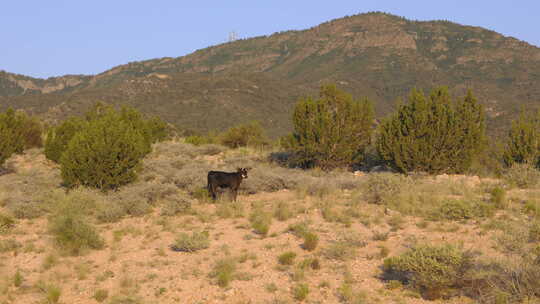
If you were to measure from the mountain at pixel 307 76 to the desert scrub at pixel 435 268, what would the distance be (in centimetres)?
4269

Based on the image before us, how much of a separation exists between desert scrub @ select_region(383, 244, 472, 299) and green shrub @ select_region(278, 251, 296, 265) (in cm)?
196

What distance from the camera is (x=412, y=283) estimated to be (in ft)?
22.5

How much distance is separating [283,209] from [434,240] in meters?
3.97

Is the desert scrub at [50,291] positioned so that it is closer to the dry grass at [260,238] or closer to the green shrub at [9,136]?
the dry grass at [260,238]

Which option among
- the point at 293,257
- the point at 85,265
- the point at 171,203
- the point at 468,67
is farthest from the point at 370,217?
the point at 468,67

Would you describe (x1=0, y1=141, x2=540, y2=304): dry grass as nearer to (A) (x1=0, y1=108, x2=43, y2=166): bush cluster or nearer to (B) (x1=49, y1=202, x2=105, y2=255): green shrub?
(B) (x1=49, y1=202, x2=105, y2=255): green shrub

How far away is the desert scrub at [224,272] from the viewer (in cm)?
725

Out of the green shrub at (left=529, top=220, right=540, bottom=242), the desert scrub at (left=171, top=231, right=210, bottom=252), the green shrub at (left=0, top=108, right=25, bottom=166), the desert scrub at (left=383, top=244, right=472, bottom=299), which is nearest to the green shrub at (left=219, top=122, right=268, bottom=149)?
the green shrub at (left=0, top=108, right=25, bottom=166)

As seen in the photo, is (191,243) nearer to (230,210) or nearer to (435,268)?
(230,210)

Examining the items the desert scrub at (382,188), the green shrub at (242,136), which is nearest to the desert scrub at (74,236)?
the desert scrub at (382,188)

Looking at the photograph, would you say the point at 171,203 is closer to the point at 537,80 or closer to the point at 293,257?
the point at 293,257

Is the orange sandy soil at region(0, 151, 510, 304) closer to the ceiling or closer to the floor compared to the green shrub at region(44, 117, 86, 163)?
closer to the floor

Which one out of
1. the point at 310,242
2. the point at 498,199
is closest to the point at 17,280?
the point at 310,242

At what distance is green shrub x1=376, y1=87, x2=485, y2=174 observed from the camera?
53.8 ft
